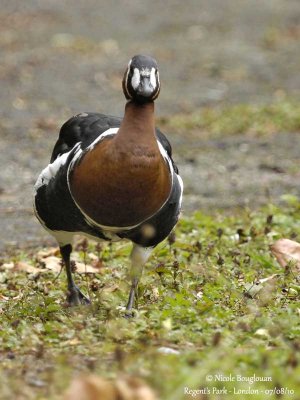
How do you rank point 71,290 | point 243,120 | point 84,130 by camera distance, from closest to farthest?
point 84,130, point 71,290, point 243,120

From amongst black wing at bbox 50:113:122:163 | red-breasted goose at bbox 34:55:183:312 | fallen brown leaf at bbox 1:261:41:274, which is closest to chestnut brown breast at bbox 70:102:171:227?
red-breasted goose at bbox 34:55:183:312

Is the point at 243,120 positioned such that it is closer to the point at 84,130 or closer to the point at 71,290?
the point at 71,290

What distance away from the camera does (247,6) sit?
905 inches

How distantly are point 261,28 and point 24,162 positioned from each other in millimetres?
9793

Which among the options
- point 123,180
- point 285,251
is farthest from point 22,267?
point 123,180

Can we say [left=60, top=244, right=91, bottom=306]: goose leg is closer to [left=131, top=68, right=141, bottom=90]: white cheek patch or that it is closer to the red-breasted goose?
the red-breasted goose

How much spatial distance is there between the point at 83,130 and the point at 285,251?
1.82 metres

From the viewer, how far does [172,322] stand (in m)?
5.85

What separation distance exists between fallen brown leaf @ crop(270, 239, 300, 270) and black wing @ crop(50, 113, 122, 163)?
159 cm

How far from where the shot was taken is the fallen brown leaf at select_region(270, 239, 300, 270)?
24.9ft

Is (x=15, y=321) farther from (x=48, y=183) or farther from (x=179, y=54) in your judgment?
(x=179, y=54)

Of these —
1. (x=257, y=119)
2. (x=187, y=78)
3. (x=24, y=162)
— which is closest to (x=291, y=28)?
(x=187, y=78)

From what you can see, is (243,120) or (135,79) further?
(243,120)

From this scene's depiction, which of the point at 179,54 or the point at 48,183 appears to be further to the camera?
the point at 179,54
